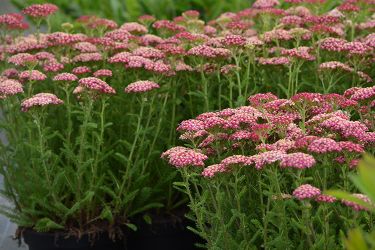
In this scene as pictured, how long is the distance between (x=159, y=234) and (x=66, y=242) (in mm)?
530

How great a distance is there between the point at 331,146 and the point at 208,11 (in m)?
5.03

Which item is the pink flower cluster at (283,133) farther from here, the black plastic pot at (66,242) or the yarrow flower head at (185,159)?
the black plastic pot at (66,242)

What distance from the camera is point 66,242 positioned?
12.2 feet

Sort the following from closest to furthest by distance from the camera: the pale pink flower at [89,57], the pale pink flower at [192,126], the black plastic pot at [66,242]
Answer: the pale pink flower at [192,126] → the black plastic pot at [66,242] → the pale pink flower at [89,57]

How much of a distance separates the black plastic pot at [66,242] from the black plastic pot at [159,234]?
0.55 ft

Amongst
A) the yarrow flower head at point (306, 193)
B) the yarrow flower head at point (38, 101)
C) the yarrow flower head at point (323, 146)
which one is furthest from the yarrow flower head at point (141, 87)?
the yarrow flower head at point (306, 193)

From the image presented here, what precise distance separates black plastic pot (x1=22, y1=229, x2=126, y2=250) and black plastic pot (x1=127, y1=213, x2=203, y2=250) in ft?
0.55

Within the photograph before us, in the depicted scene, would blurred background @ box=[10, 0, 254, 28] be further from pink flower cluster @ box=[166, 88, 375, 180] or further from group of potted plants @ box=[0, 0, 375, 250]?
pink flower cluster @ box=[166, 88, 375, 180]

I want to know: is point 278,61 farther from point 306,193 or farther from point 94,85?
point 306,193

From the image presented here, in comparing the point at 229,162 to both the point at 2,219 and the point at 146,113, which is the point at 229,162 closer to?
the point at 146,113

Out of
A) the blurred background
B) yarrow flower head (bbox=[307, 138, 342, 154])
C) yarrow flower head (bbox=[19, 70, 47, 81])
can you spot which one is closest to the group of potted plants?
yarrow flower head (bbox=[19, 70, 47, 81])

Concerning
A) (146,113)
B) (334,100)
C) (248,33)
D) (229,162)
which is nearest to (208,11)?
(248,33)

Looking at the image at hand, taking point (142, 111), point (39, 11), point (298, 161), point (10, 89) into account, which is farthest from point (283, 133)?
point (39, 11)

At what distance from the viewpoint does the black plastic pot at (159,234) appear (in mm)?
3941
